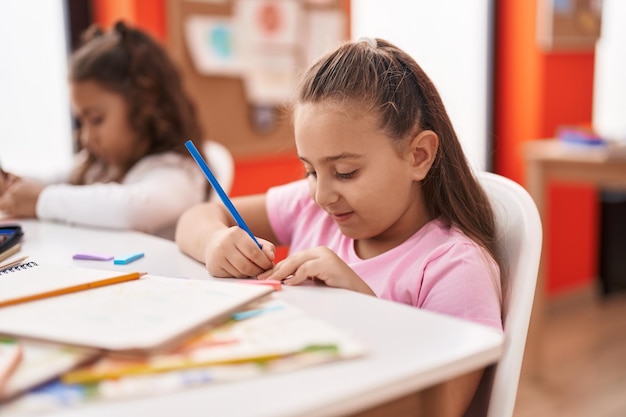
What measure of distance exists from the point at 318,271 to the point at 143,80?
91 centimetres

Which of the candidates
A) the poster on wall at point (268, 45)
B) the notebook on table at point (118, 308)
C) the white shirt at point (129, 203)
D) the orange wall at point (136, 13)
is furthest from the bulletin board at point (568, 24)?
the notebook on table at point (118, 308)

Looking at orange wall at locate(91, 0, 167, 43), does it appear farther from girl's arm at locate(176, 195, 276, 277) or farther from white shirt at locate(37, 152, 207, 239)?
girl's arm at locate(176, 195, 276, 277)

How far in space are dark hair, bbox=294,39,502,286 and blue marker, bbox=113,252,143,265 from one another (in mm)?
298

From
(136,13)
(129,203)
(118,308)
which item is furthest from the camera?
(136,13)

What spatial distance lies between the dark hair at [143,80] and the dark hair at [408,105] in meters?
0.62

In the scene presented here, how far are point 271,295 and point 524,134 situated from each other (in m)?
2.56

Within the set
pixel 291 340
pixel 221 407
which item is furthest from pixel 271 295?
pixel 221 407

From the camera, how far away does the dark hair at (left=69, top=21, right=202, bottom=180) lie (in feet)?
4.85

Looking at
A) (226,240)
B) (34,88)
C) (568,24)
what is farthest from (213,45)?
(568,24)

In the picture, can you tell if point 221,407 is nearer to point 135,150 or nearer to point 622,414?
point 135,150

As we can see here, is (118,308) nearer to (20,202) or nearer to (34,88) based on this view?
(20,202)

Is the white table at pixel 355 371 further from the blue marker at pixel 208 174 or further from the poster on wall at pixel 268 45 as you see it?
the poster on wall at pixel 268 45

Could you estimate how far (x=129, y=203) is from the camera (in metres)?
1.22

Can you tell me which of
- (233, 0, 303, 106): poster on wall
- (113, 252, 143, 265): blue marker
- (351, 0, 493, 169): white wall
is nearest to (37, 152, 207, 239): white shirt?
(113, 252, 143, 265): blue marker
